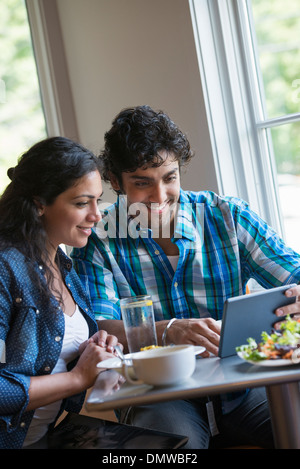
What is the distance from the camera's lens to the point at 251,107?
97.6 inches

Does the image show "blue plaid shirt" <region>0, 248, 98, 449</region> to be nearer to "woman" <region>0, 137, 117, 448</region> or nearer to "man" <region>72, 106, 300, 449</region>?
"woman" <region>0, 137, 117, 448</region>

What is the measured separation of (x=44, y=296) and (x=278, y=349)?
64cm

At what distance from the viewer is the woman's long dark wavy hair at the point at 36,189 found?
1.55 m

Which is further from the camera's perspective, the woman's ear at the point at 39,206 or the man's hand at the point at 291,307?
the woman's ear at the point at 39,206

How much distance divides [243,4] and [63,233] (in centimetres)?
142

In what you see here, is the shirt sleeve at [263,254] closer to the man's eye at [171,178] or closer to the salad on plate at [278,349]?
the man's eye at [171,178]

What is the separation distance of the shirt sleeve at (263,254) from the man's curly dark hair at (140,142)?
11.6 inches

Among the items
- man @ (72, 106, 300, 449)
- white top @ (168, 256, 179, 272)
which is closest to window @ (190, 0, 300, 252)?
man @ (72, 106, 300, 449)

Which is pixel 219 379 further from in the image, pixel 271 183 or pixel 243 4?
pixel 243 4

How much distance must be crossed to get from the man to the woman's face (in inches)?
8.9
